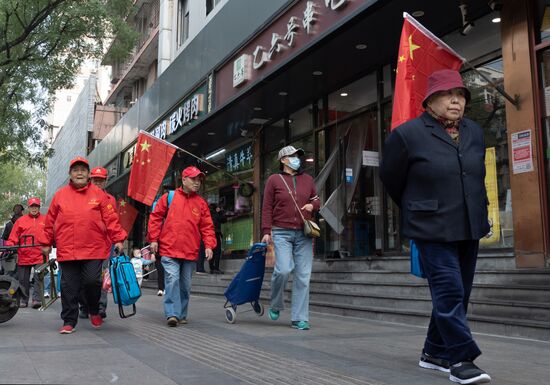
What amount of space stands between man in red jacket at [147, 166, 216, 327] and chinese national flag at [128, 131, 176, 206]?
23.9 ft

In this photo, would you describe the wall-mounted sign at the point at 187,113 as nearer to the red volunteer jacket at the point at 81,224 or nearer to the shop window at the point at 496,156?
the shop window at the point at 496,156

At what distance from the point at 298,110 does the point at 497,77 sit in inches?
225

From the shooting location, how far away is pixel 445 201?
3615mm

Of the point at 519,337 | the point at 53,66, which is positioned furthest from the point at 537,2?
the point at 53,66

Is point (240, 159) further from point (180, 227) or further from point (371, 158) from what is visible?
point (180, 227)

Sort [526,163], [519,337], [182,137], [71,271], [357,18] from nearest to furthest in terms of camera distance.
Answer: [519,337] < [71,271] < [526,163] < [357,18] < [182,137]

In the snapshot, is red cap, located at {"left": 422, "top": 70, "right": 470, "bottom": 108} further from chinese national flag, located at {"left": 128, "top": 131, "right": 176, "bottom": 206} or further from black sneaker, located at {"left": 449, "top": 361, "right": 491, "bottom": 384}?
chinese national flag, located at {"left": 128, "top": 131, "right": 176, "bottom": 206}

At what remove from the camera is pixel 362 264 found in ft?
31.1

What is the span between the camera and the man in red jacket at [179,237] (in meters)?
6.57

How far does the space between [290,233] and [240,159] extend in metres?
9.47

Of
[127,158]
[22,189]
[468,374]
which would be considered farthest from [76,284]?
[22,189]

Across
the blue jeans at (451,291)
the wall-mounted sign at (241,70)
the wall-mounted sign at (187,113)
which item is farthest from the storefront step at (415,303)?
the wall-mounted sign at (187,113)

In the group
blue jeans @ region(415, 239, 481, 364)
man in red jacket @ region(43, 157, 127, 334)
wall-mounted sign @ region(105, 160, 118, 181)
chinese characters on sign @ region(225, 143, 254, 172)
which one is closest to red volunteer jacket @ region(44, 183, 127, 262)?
man in red jacket @ region(43, 157, 127, 334)

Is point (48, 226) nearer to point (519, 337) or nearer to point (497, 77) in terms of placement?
point (519, 337)
